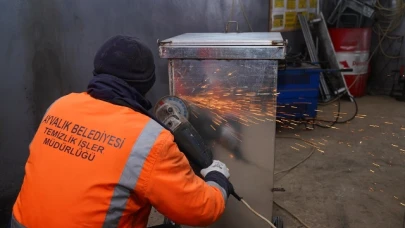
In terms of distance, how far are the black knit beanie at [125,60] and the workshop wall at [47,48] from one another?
140 centimetres

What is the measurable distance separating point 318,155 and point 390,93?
300 centimetres

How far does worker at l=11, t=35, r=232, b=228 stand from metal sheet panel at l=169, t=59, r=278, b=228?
1.81ft

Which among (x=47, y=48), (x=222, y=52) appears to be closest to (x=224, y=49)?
(x=222, y=52)

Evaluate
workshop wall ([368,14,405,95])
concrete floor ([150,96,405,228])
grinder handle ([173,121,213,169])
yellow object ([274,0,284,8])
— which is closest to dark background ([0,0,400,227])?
concrete floor ([150,96,405,228])

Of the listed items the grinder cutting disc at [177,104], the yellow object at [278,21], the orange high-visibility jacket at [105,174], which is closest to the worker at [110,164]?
the orange high-visibility jacket at [105,174]

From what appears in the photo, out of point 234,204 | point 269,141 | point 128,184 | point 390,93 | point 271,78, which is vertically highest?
point 271,78

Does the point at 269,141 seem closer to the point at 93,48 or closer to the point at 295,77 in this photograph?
the point at 93,48

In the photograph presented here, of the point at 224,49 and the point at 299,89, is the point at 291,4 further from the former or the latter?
the point at 224,49

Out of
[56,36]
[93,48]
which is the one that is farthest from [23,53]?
[93,48]

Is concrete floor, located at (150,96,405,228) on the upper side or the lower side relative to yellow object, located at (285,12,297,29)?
lower

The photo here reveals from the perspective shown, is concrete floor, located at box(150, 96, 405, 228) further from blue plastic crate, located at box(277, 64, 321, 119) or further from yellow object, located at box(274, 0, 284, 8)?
yellow object, located at box(274, 0, 284, 8)

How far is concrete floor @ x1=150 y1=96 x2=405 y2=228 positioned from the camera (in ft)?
8.30

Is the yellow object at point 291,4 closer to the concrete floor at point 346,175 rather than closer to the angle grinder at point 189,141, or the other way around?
the concrete floor at point 346,175

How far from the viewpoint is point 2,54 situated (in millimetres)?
2285
